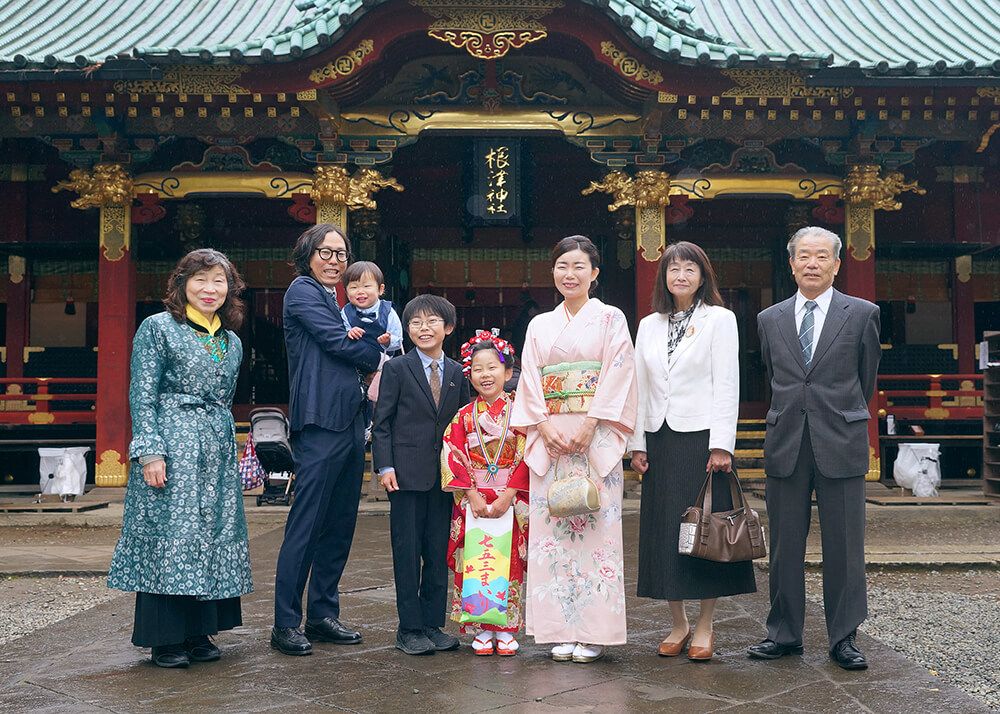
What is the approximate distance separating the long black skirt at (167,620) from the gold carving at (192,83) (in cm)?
666

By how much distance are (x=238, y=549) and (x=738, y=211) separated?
10.0 m

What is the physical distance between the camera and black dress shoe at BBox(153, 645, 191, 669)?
13.3 ft

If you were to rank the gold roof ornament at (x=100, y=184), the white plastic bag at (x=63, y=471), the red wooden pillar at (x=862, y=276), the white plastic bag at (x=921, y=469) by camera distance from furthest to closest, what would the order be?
the red wooden pillar at (x=862, y=276)
the gold roof ornament at (x=100, y=184)
the white plastic bag at (x=921, y=469)
the white plastic bag at (x=63, y=471)

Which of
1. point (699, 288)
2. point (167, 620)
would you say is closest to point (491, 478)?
point (699, 288)

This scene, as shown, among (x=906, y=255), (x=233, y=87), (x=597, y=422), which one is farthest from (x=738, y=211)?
(x=597, y=422)

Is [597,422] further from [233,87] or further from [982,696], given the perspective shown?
[233,87]

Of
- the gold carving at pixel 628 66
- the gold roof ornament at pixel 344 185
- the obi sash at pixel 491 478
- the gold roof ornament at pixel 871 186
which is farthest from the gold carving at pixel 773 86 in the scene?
the obi sash at pixel 491 478

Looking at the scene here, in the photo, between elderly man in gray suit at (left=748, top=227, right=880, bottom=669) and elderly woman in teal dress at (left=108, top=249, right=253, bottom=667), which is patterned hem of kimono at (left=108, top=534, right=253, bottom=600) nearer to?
elderly woman in teal dress at (left=108, top=249, right=253, bottom=667)

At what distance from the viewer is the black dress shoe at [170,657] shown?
160 inches

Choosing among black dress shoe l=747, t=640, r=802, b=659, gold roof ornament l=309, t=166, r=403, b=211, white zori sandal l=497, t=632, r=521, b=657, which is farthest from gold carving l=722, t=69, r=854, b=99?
white zori sandal l=497, t=632, r=521, b=657

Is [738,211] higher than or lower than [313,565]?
higher

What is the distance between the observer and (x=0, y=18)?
11.6 meters

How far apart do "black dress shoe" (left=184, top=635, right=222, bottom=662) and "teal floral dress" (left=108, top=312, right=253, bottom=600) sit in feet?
0.86

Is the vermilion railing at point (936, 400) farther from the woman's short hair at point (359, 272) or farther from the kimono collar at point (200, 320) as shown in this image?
the kimono collar at point (200, 320)
